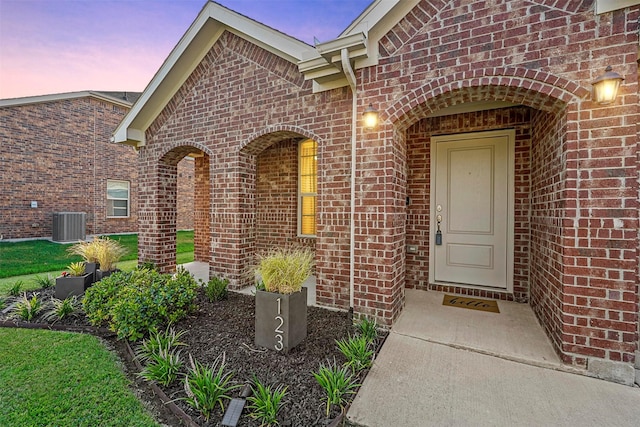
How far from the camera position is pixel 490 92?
3.23 m

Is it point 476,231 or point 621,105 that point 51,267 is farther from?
point 621,105

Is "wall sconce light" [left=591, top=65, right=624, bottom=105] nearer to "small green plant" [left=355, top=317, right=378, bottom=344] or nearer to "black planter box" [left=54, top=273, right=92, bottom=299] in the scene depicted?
"small green plant" [left=355, top=317, right=378, bottom=344]

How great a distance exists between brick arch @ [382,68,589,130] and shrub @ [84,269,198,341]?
363 centimetres

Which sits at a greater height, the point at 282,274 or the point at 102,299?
the point at 282,274

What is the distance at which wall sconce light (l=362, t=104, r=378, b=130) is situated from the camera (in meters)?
3.48

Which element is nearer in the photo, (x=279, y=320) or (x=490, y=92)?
(x=279, y=320)

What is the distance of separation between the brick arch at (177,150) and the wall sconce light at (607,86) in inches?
215

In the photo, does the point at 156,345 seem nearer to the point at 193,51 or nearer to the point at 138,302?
the point at 138,302

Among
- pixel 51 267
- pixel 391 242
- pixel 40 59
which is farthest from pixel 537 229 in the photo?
pixel 40 59

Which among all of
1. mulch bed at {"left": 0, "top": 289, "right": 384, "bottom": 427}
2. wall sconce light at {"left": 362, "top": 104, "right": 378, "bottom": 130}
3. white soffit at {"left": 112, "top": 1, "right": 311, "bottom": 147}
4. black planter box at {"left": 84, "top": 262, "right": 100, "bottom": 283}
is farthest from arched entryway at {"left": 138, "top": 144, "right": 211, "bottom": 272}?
wall sconce light at {"left": 362, "top": 104, "right": 378, "bottom": 130}

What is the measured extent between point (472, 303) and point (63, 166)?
52.0 ft

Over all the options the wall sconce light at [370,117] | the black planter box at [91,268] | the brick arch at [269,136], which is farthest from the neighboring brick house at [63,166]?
the wall sconce light at [370,117]

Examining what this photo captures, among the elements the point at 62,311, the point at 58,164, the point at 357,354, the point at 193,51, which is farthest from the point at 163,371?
the point at 58,164

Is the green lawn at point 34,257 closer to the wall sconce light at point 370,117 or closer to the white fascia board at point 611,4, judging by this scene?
the wall sconce light at point 370,117
